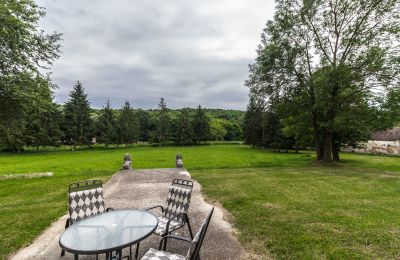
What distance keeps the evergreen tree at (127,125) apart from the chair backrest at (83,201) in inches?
2045

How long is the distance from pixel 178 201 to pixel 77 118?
52123 millimetres

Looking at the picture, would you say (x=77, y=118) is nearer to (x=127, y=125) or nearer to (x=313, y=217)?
(x=127, y=125)

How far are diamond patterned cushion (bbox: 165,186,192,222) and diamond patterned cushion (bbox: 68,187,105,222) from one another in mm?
1492

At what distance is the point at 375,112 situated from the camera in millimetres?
16922

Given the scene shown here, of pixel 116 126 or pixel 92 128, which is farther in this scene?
pixel 116 126

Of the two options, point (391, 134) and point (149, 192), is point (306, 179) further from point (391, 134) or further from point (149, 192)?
point (391, 134)

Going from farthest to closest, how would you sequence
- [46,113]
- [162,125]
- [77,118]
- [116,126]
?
[162,125]
[116,126]
[77,118]
[46,113]

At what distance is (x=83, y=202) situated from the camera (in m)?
5.05

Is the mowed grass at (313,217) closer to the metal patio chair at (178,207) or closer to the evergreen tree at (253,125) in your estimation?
the metal patio chair at (178,207)

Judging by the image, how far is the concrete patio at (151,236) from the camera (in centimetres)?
479

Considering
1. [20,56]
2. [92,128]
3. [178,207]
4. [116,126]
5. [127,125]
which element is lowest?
Answer: [178,207]

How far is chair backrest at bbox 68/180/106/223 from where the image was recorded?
4.86 m

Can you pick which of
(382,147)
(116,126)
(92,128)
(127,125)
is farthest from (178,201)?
(127,125)

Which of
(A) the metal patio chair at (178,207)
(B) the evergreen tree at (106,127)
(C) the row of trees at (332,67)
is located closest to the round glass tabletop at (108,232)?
(A) the metal patio chair at (178,207)
